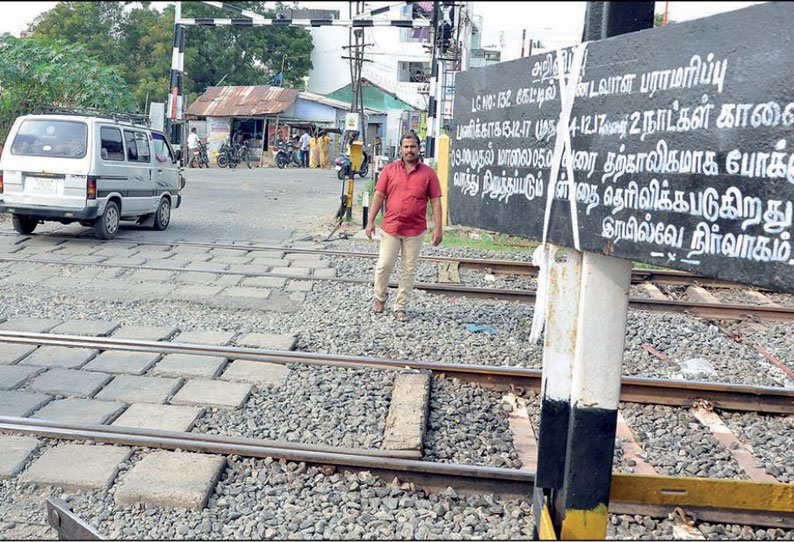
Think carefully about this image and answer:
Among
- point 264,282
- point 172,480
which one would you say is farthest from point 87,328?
point 172,480

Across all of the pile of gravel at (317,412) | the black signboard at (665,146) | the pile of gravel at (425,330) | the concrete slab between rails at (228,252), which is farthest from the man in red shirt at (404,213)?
the black signboard at (665,146)

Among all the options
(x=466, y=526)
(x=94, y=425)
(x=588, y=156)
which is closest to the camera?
(x=588, y=156)

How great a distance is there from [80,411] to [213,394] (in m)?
Answer: 0.83

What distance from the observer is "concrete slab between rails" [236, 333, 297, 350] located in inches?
250

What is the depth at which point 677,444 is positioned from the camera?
16.1 feet

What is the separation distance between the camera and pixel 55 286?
8.47m

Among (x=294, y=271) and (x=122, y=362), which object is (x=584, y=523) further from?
(x=294, y=271)

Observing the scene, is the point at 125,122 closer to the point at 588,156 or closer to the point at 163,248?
the point at 163,248

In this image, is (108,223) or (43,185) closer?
(43,185)

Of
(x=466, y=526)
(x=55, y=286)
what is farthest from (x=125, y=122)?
(x=466, y=526)

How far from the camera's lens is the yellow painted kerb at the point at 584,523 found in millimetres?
2611

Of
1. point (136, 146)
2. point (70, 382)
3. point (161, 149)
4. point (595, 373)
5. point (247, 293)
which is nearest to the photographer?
point (595, 373)

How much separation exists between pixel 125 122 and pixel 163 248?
266 cm

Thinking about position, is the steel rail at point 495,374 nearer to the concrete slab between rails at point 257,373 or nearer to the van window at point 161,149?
the concrete slab between rails at point 257,373
